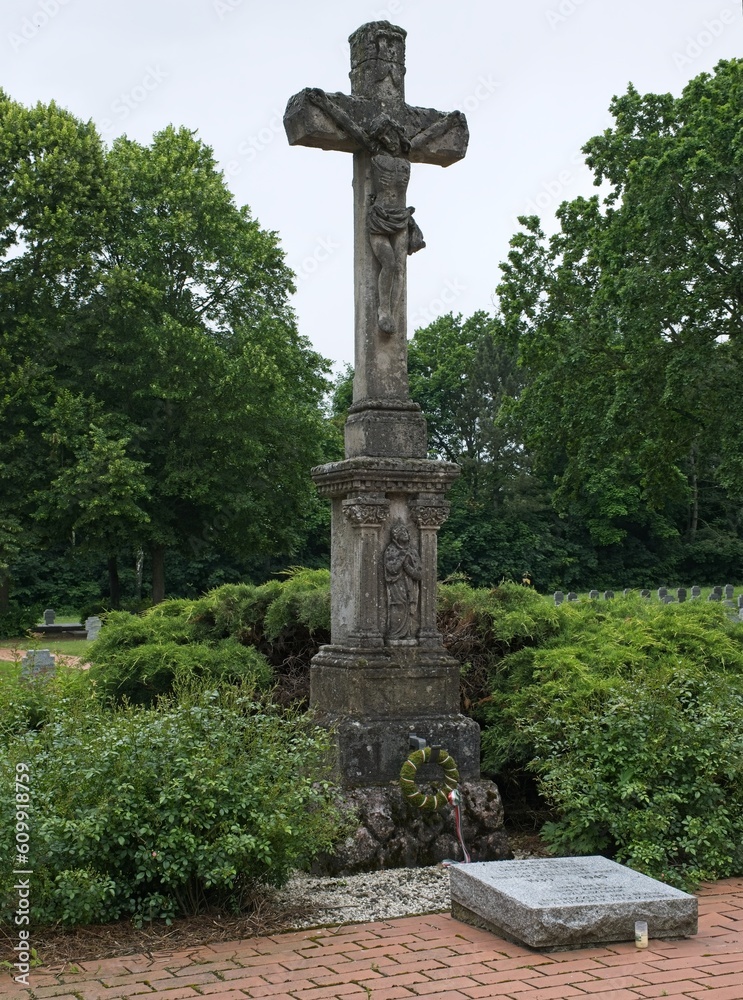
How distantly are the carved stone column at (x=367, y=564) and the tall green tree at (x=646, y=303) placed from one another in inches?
676

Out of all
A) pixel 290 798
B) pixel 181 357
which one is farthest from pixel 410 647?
pixel 181 357

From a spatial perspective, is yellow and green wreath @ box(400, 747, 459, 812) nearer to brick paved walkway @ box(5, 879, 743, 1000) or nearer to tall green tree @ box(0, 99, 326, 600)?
brick paved walkway @ box(5, 879, 743, 1000)

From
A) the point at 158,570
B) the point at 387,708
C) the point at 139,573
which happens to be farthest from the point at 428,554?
the point at 139,573

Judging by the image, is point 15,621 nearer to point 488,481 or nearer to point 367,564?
point 367,564

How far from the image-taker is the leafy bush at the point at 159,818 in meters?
5.12

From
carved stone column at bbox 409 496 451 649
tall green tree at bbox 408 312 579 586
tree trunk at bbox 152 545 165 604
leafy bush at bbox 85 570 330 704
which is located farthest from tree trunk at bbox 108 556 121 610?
carved stone column at bbox 409 496 451 649

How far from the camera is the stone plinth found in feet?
16.1

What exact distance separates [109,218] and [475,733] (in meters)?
23.0

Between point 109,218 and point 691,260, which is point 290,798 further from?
point 109,218

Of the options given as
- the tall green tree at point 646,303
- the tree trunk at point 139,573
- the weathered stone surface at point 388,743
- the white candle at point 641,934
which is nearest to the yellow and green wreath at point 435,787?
the weathered stone surface at point 388,743

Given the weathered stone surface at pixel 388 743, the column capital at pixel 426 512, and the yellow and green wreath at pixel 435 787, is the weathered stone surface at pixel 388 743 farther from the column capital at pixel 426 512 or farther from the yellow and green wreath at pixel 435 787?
the column capital at pixel 426 512

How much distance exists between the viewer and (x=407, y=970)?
4.62 metres

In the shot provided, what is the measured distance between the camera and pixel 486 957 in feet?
15.8

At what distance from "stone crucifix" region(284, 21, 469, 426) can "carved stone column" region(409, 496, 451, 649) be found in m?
0.57
